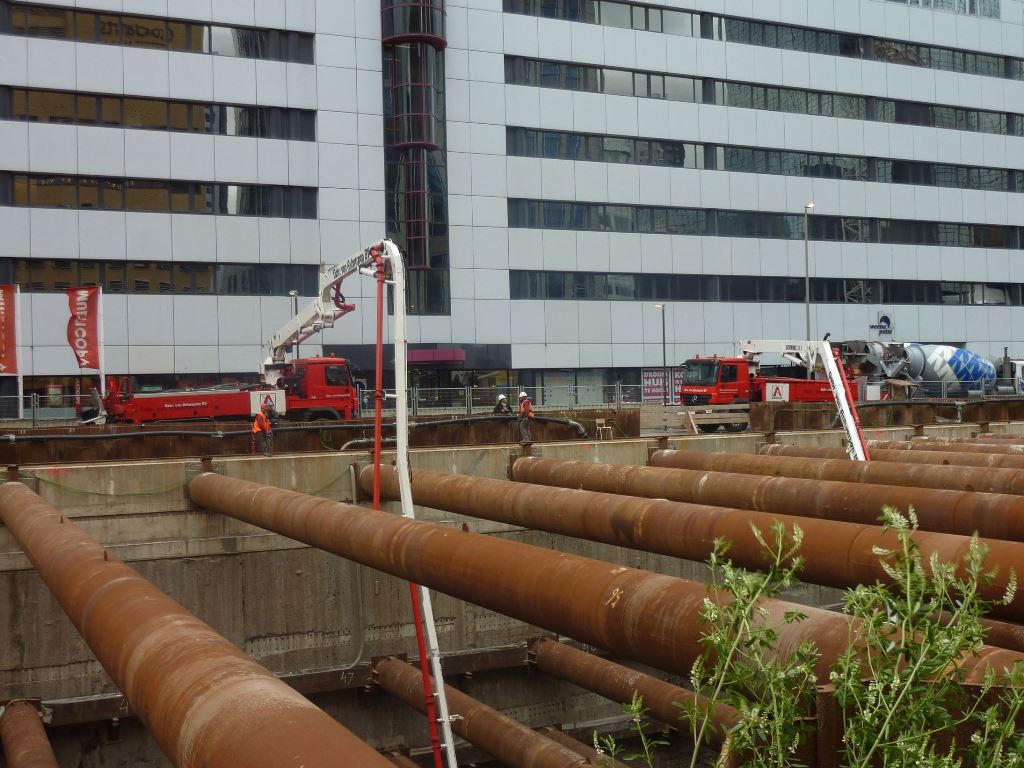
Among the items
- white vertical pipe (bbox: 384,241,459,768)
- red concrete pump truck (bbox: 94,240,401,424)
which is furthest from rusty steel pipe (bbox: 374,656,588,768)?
red concrete pump truck (bbox: 94,240,401,424)

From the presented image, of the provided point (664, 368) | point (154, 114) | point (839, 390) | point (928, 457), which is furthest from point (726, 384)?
point (154, 114)

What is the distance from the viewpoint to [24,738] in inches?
416

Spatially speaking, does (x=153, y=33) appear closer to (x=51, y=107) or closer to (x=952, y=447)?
(x=51, y=107)

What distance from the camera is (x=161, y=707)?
4.00m

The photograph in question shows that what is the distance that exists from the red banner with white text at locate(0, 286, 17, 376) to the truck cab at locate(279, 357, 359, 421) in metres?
8.02

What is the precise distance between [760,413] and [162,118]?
2908 cm

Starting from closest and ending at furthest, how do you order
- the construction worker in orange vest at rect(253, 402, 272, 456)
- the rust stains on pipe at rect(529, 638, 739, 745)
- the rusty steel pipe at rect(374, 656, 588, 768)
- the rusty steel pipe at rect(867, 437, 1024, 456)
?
the rusty steel pipe at rect(374, 656, 588, 768)
the rust stains on pipe at rect(529, 638, 739, 745)
the rusty steel pipe at rect(867, 437, 1024, 456)
the construction worker in orange vest at rect(253, 402, 272, 456)

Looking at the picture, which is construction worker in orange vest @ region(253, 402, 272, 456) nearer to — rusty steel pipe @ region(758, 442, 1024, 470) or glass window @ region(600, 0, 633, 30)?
rusty steel pipe @ region(758, 442, 1024, 470)

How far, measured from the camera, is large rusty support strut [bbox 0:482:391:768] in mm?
3217

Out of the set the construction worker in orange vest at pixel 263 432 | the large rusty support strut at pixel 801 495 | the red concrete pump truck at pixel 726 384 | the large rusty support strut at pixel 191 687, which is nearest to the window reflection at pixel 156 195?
the red concrete pump truck at pixel 726 384

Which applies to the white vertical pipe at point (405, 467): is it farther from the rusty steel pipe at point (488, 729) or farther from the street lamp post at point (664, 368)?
the street lamp post at point (664, 368)

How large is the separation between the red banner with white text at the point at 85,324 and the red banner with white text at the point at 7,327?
8.82ft

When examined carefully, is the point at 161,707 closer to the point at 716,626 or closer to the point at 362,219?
the point at 716,626

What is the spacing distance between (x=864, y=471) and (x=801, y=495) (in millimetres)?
2455
